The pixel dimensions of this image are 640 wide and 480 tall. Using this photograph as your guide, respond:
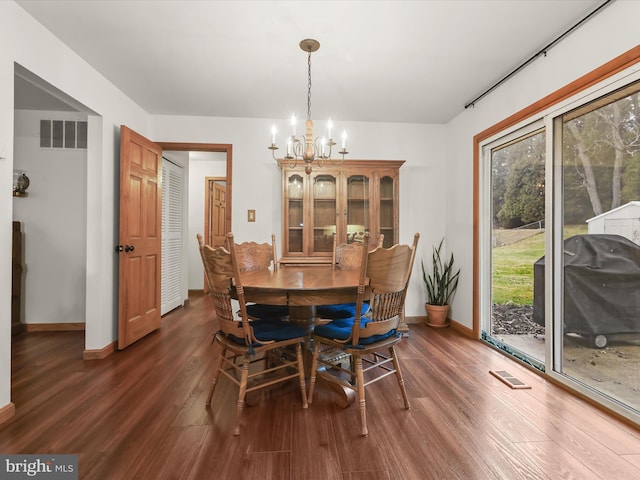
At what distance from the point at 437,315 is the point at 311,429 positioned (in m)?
2.55

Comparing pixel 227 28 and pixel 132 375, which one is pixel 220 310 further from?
pixel 227 28

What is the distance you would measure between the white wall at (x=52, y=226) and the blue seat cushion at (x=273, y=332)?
8.85 ft

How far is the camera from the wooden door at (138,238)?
2961 mm

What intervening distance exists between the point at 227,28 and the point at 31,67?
1.32 metres

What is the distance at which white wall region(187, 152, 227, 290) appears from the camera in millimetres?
5863

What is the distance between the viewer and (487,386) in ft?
7.57

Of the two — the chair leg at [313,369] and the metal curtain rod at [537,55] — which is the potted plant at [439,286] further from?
the chair leg at [313,369]

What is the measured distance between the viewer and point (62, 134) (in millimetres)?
3480

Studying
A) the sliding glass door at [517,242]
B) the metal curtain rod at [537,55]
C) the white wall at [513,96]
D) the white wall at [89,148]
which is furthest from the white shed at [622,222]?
the white wall at [89,148]

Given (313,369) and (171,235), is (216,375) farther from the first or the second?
(171,235)

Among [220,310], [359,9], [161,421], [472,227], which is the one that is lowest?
[161,421]

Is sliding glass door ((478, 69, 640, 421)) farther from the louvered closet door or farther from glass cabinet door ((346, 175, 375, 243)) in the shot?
the louvered closet door

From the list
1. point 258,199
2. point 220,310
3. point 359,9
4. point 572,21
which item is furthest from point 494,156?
point 220,310

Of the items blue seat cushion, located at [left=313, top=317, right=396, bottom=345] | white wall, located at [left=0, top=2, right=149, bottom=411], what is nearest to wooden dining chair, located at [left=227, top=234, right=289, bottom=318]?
blue seat cushion, located at [left=313, top=317, right=396, bottom=345]
